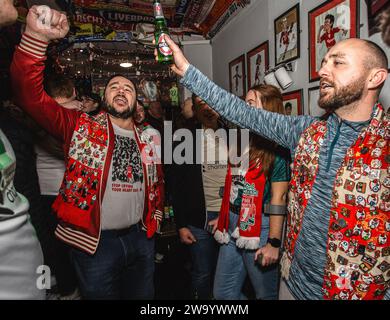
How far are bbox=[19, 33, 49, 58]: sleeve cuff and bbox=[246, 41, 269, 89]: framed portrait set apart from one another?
221 centimetres

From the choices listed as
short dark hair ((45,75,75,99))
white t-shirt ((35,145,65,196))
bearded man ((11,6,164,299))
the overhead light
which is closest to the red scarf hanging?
bearded man ((11,6,164,299))

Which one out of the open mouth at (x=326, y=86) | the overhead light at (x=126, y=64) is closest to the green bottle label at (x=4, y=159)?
the open mouth at (x=326, y=86)

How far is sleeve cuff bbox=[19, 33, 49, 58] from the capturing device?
47.7 inches

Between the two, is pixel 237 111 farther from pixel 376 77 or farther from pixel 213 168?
pixel 213 168

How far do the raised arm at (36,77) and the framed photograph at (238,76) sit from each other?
7.68 ft

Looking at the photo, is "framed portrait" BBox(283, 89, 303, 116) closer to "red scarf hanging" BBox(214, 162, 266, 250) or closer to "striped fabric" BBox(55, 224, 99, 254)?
"red scarf hanging" BBox(214, 162, 266, 250)

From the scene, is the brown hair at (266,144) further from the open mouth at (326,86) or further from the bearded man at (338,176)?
the open mouth at (326,86)

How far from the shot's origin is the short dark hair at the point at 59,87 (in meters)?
2.32

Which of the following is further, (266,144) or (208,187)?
(208,187)

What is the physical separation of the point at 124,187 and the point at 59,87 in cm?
109

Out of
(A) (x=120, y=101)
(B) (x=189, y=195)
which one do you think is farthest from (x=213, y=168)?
(A) (x=120, y=101)

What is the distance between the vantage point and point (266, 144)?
1.84 metres
